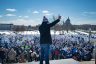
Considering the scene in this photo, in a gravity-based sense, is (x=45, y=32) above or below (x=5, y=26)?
below

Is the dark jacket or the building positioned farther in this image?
the building

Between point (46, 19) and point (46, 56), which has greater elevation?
point (46, 19)

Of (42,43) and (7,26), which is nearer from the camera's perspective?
(42,43)

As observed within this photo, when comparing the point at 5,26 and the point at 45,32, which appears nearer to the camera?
the point at 45,32

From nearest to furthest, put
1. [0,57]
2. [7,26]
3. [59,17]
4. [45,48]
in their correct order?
1. [59,17]
2. [45,48]
3. [0,57]
4. [7,26]

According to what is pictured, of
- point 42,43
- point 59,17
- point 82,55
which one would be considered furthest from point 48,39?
point 82,55

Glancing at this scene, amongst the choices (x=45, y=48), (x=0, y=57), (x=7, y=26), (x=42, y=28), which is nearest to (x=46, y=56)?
(x=45, y=48)

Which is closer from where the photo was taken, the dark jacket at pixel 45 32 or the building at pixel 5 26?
the dark jacket at pixel 45 32

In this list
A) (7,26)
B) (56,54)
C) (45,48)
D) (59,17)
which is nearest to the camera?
(59,17)

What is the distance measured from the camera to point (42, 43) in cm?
765

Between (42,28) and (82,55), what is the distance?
25.0 feet

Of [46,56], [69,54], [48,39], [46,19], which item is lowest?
[69,54]

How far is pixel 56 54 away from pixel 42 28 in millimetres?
8590

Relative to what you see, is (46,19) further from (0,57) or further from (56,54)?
(56,54)
